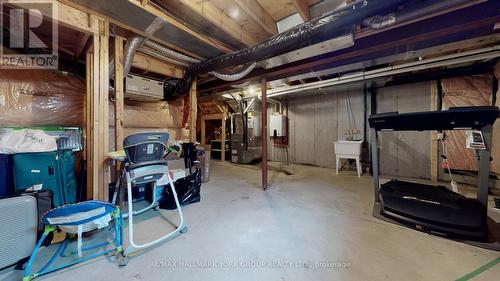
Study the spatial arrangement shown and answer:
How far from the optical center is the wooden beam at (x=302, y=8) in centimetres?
190

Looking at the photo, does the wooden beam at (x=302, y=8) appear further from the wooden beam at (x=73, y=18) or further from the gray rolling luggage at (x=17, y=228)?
the gray rolling luggage at (x=17, y=228)

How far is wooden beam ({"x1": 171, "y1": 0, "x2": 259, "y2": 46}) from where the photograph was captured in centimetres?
188

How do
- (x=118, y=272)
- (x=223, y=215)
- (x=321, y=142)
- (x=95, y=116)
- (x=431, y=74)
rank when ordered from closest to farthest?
(x=118, y=272) < (x=95, y=116) < (x=223, y=215) < (x=431, y=74) < (x=321, y=142)

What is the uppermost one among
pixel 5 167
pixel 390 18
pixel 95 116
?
pixel 390 18

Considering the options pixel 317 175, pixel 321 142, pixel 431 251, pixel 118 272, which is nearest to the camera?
pixel 118 272

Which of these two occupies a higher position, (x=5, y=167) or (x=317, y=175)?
(x=5, y=167)

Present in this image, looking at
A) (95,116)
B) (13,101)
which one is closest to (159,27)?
(95,116)

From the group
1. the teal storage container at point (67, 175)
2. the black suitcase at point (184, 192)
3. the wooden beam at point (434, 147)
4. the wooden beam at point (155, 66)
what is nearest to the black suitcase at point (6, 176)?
the teal storage container at point (67, 175)

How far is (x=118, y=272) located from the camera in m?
1.36

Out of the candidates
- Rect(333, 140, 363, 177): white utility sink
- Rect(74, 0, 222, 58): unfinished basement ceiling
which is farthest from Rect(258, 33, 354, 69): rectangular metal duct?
Rect(333, 140, 363, 177): white utility sink

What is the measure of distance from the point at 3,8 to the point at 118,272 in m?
2.75

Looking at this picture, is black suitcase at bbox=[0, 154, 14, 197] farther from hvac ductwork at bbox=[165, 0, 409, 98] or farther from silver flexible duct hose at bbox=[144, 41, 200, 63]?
hvac ductwork at bbox=[165, 0, 409, 98]

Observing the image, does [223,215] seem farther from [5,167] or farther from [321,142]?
[321,142]

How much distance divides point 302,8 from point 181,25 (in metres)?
1.36
